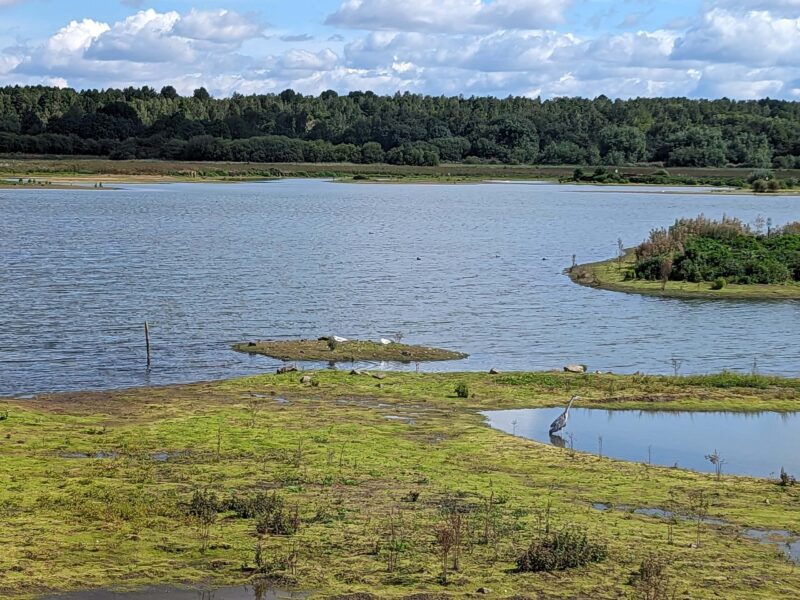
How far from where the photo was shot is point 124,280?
53.7m

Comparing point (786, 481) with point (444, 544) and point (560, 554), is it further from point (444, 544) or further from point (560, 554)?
point (444, 544)

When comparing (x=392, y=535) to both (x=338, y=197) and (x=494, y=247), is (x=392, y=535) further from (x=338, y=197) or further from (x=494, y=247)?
(x=338, y=197)

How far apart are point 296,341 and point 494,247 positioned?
42286 mm

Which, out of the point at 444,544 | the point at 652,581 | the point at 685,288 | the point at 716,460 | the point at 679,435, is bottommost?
the point at 679,435

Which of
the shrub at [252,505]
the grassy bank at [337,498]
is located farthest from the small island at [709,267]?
the shrub at [252,505]

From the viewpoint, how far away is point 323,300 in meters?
48.1

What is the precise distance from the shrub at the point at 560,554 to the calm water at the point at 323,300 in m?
17.9

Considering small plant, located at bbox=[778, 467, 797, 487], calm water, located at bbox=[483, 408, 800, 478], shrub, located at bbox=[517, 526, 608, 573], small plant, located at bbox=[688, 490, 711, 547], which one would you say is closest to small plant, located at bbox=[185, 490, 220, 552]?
shrub, located at bbox=[517, 526, 608, 573]

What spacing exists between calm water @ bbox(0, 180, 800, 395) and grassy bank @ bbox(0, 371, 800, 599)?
674 centimetres

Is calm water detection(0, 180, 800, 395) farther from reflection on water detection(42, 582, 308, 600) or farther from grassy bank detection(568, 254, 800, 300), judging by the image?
reflection on water detection(42, 582, 308, 600)

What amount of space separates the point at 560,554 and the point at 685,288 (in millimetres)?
39023

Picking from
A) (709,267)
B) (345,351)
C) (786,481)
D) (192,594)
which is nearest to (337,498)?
(192,594)

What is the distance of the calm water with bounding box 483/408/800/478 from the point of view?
73.3 ft

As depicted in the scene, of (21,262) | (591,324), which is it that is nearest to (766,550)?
(591,324)
